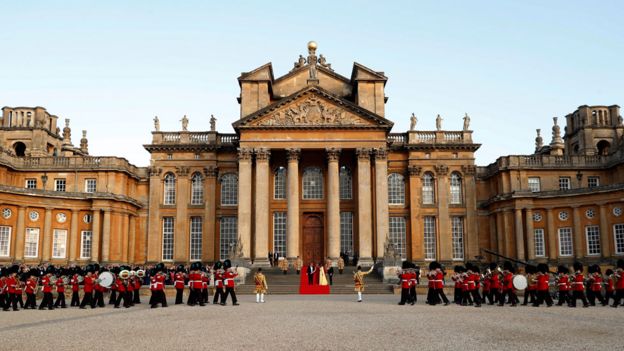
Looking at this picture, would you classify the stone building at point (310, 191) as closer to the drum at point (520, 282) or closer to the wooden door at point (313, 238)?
the wooden door at point (313, 238)

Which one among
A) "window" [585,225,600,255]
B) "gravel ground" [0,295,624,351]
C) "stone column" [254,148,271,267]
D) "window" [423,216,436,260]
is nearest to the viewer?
"gravel ground" [0,295,624,351]

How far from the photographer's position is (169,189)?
47125 mm

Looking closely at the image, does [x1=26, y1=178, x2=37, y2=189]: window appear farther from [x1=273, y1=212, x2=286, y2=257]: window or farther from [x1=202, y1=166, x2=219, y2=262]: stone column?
[x1=273, y1=212, x2=286, y2=257]: window

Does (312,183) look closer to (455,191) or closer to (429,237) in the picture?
(429,237)

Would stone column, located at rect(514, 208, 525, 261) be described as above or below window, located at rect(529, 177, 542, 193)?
below

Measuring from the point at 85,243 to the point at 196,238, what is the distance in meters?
8.40

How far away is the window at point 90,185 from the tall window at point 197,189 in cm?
779

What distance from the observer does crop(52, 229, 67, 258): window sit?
44.1m

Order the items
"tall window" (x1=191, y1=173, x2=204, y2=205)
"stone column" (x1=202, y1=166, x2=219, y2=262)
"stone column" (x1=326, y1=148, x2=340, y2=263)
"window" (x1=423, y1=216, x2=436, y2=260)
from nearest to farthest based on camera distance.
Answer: "stone column" (x1=326, y1=148, x2=340, y2=263) → "stone column" (x1=202, y1=166, x2=219, y2=262) → "window" (x1=423, y1=216, x2=436, y2=260) → "tall window" (x1=191, y1=173, x2=204, y2=205)

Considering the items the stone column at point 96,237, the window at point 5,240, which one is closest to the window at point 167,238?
the stone column at point 96,237

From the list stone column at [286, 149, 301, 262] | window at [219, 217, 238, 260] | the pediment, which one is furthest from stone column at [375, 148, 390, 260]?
window at [219, 217, 238, 260]

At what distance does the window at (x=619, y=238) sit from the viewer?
40875mm

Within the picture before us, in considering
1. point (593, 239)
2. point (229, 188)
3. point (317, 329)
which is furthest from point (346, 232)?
point (317, 329)

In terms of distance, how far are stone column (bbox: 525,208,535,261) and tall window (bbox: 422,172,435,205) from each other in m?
7.11
